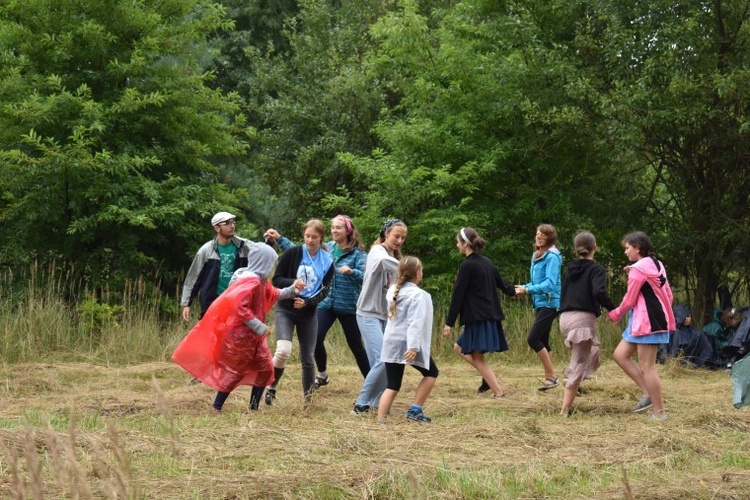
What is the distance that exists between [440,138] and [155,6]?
17.7ft

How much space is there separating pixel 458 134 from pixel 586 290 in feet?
31.7

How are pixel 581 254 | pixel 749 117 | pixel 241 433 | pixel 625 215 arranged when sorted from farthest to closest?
1. pixel 625 215
2. pixel 749 117
3. pixel 581 254
4. pixel 241 433

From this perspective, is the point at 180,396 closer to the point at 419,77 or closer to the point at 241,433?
the point at 241,433

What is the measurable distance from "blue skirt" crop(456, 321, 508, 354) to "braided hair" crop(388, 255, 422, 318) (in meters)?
2.26

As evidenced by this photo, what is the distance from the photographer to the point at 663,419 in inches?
341

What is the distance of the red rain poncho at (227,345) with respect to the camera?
28.2ft

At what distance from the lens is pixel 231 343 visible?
28.4ft

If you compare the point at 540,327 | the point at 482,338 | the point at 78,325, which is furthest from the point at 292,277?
the point at 78,325

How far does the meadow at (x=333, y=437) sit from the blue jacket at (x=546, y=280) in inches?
38.1

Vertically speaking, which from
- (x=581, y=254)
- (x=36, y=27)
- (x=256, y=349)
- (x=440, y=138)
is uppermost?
(x=36, y=27)

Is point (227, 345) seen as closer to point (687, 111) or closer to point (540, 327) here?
point (540, 327)

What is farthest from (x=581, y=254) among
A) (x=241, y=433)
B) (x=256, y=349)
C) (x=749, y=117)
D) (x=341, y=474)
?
(x=749, y=117)

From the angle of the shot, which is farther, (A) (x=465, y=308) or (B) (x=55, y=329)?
(B) (x=55, y=329)

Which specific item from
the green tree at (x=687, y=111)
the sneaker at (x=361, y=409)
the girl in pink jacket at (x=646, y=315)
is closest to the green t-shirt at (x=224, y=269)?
the sneaker at (x=361, y=409)
